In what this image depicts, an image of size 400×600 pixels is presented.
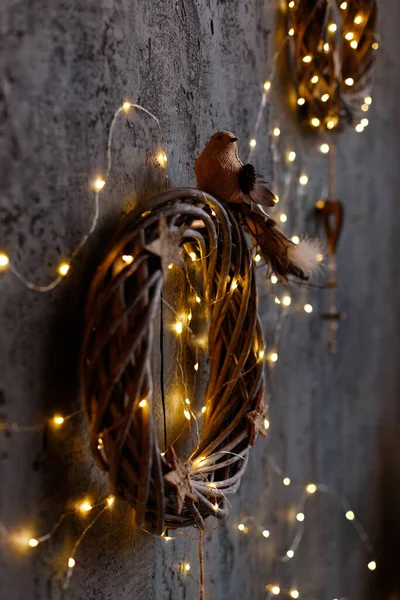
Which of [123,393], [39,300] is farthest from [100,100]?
[123,393]

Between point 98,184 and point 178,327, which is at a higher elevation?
point 98,184

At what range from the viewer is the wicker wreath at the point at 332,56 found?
160 centimetres

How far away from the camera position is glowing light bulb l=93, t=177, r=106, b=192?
0.98 meters

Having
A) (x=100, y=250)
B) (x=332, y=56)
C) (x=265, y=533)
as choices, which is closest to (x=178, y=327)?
(x=100, y=250)

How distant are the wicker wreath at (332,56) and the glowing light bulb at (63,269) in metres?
0.98

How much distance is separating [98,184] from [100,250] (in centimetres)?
10

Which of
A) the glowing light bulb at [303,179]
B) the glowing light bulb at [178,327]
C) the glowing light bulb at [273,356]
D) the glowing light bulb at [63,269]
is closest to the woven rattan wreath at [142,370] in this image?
the glowing light bulb at [63,269]

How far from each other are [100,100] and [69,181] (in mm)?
143

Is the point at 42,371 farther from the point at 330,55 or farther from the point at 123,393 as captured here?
the point at 330,55

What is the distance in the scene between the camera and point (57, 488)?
93 cm

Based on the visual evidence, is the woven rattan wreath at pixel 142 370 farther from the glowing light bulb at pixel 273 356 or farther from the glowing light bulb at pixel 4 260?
the glowing light bulb at pixel 273 356

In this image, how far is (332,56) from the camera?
1.64 m

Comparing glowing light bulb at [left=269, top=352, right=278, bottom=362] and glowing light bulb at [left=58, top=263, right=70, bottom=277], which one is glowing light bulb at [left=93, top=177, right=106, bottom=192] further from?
glowing light bulb at [left=269, top=352, right=278, bottom=362]

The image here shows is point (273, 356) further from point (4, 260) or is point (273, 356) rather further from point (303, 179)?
point (4, 260)
